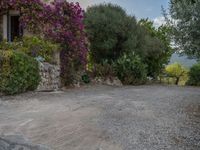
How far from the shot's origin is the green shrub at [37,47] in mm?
14000

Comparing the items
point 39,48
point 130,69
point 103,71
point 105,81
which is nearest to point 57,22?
point 39,48

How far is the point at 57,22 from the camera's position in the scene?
15484 mm

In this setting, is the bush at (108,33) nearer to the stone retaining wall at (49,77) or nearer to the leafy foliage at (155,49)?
the leafy foliage at (155,49)

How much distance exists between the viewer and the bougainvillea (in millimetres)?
15328

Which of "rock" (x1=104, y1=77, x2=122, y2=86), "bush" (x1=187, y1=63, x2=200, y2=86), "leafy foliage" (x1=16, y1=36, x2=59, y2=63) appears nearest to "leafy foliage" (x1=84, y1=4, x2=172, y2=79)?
"rock" (x1=104, y1=77, x2=122, y2=86)

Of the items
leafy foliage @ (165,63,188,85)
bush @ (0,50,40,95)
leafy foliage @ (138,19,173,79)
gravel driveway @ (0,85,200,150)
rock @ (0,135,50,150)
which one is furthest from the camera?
leafy foliage @ (165,63,188,85)

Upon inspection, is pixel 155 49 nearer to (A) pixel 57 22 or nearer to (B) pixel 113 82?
(B) pixel 113 82

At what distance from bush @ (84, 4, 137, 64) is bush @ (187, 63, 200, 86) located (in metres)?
4.21

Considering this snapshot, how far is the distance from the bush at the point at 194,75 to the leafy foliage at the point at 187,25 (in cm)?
1241

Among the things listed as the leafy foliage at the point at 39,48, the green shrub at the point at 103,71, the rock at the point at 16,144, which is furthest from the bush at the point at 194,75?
the rock at the point at 16,144

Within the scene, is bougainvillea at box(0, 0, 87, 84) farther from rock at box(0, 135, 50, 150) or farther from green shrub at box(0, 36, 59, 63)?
rock at box(0, 135, 50, 150)

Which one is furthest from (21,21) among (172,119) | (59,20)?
(172,119)

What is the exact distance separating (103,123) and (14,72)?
5.24 metres

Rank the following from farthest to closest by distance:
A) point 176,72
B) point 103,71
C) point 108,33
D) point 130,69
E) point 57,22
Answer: point 176,72, point 108,33, point 130,69, point 103,71, point 57,22
